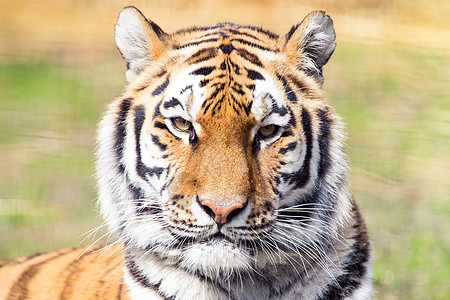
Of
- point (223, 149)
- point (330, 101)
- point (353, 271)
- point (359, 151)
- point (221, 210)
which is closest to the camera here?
point (221, 210)

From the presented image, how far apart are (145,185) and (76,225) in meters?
1.60

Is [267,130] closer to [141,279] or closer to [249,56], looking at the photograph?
[249,56]

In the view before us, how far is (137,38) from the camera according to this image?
2076 millimetres

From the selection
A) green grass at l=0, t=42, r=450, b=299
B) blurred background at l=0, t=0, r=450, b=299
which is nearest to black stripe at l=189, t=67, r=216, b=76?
green grass at l=0, t=42, r=450, b=299

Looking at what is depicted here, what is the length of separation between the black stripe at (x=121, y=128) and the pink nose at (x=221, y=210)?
45cm

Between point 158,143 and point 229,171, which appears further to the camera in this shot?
point 158,143

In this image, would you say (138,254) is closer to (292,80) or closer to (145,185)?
(145,185)

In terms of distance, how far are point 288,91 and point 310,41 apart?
193 mm

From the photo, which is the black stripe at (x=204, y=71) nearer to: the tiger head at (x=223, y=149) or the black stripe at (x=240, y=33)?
the tiger head at (x=223, y=149)

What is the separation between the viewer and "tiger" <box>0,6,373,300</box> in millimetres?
1798

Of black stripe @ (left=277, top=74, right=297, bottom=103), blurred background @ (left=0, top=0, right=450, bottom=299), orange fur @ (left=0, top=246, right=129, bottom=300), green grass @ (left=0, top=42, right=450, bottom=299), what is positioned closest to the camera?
black stripe @ (left=277, top=74, right=297, bottom=103)

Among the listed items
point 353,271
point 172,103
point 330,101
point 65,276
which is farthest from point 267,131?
point 330,101

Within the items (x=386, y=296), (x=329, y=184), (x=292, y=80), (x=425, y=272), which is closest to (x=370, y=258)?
(x=329, y=184)

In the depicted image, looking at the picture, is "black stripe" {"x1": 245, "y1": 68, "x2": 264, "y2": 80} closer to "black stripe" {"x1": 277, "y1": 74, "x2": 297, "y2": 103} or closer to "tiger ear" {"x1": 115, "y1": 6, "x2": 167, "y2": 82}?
"black stripe" {"x1": 277, "y1": 74, "x2": 297, "y2": 103}
